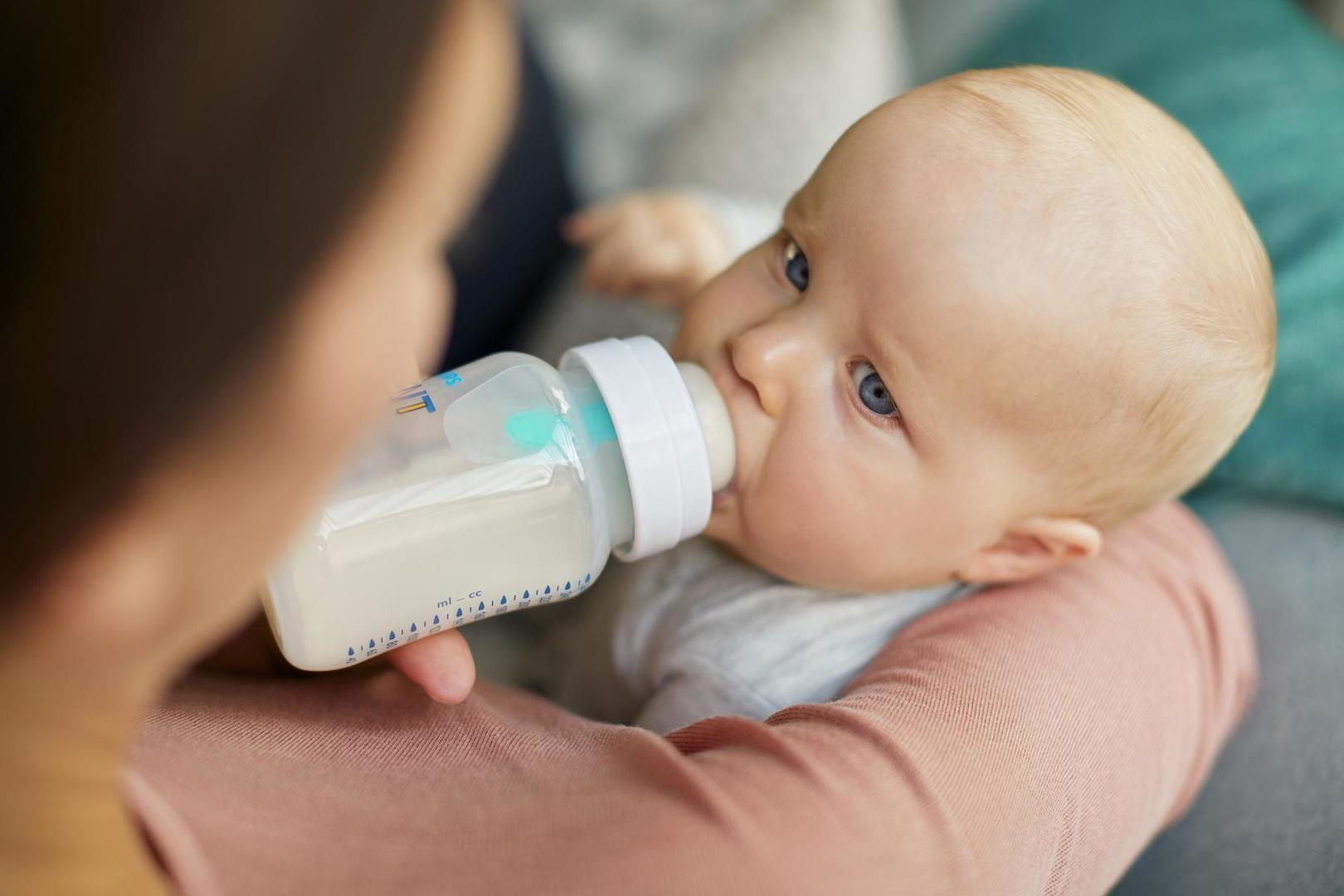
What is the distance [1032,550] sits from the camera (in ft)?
2.62

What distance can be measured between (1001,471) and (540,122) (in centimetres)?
91

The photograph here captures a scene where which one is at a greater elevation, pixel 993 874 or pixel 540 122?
pixel 540 122

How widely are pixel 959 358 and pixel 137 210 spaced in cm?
55

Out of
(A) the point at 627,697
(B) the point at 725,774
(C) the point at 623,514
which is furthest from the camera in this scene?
(A) the point at 627,697

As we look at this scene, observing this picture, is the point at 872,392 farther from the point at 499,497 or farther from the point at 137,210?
the point at 137,210

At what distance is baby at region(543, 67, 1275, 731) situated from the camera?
0.66 m

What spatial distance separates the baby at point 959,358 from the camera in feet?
2.16

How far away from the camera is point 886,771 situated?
0.56 m

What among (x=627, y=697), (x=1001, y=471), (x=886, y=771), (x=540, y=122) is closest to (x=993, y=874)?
(x=886, y=771)

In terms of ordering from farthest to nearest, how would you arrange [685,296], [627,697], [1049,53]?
[1049,53]
[685,296]
[627,697]

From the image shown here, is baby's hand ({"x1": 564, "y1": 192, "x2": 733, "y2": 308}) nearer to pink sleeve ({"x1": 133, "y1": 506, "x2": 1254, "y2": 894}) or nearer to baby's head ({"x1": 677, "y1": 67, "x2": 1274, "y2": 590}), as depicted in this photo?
baby's head ({"x1": 677, "y1": 67, "x2": 1274, "y2": 590})

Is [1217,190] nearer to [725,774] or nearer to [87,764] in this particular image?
[725,774]

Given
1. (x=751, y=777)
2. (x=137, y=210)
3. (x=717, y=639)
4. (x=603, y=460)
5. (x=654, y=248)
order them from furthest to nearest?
(x=654, y=248) → (x=717, y=639) → (x=603, y=460) → (x=751, y=777) → (x=137, y=210)

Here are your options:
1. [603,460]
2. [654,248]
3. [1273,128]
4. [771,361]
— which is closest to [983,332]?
[771,361]
